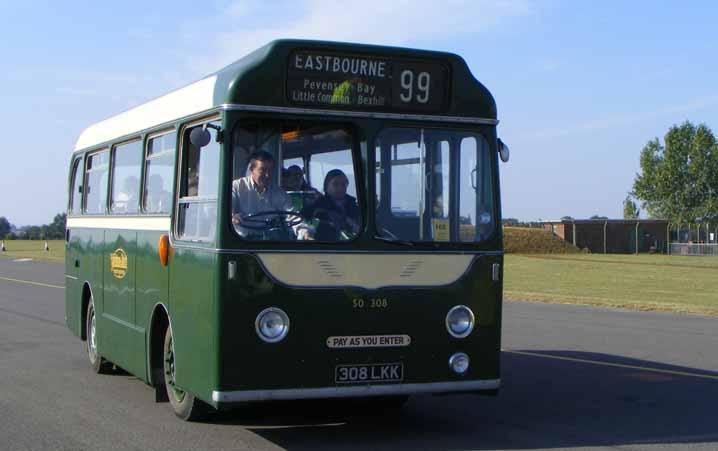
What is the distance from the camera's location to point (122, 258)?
9961 millimetres

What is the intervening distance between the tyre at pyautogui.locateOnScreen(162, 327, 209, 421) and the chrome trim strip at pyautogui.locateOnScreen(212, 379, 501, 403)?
1101 millimetres

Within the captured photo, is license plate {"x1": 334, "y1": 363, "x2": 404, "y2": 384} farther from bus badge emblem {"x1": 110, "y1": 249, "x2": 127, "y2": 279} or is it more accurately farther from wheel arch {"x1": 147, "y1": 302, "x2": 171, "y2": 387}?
bus badge emblem {"x1": 110, "y1": 249, "x2": 127, "y2": 279}

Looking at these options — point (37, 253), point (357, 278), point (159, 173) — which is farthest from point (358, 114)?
point (37, 253)

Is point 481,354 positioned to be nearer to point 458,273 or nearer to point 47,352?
point 458,273

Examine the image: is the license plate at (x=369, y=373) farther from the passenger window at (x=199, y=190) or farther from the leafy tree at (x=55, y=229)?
the leafy tree at (x=55, y=229)

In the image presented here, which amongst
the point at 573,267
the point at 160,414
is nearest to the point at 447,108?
the point at 160,414

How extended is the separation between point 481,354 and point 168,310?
261 cm

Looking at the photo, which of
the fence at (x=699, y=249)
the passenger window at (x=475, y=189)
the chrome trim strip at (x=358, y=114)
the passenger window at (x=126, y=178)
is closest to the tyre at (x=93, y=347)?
the passenger window at (x=126, y=178)

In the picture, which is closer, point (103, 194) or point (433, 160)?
point (433, 160)

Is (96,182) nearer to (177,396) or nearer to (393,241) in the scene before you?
(177,396)

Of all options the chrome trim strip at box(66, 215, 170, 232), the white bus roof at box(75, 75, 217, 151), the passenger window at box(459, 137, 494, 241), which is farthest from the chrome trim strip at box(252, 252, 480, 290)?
the chrome trim strip at box(66, 215, 170, 232)

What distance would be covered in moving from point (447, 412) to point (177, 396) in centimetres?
240

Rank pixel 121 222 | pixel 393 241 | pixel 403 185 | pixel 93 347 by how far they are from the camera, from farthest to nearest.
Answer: pixel 93 347, pixel 121 222, pixel 403 185, pixel 393 241

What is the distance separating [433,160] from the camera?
798cm
